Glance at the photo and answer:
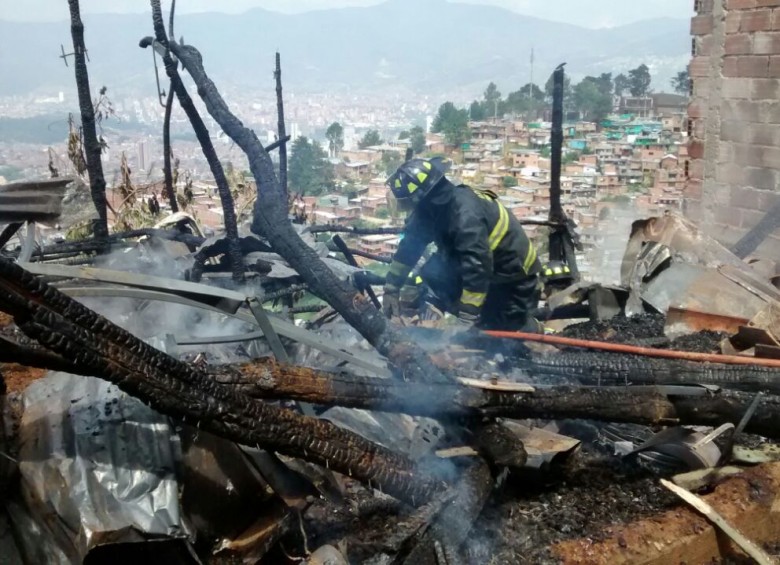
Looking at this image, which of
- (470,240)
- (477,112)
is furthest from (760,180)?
(477,112)

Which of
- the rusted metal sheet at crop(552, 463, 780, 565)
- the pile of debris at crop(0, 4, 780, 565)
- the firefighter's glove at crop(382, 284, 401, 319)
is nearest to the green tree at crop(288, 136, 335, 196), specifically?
the firefighter's glove at crop(382, 284, 401, 319)

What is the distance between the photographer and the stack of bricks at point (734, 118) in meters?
7.59

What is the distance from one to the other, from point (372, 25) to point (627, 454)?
207165mm

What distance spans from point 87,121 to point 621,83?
5032 cm

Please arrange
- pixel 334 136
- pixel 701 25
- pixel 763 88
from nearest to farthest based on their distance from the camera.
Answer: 1. pixel 763 88
2. pixel 701 25
3. pixel 334 136

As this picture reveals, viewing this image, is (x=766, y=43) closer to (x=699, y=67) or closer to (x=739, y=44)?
(x=739, y=44)

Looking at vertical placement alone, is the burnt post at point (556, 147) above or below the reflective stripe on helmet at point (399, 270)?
above

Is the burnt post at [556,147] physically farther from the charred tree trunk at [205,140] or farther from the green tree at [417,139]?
the green tree at [417,139]

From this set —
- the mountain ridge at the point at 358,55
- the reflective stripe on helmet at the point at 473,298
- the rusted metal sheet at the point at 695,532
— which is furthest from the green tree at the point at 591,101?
the mountain ridge at the point at 358,55

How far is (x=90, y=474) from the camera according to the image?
255cm

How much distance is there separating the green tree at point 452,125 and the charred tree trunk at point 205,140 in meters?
28.6

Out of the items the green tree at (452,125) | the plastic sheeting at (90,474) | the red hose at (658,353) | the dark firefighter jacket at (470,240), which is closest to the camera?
the plastic sheeting at (90,474)

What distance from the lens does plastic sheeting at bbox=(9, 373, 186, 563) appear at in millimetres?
2432

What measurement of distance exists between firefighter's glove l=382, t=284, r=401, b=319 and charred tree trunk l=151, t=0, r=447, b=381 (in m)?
2.07
